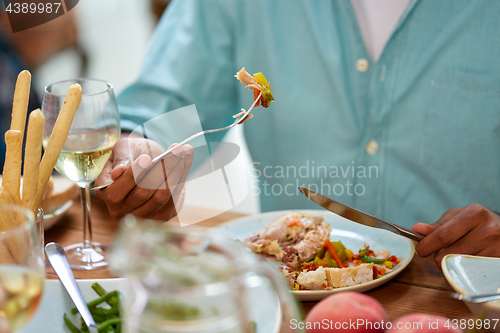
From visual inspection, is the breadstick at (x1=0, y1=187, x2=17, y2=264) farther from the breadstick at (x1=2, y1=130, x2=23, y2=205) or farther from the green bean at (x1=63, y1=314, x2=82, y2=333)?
the green bean at (x1=63, y1=314, x2=82, y2=333)

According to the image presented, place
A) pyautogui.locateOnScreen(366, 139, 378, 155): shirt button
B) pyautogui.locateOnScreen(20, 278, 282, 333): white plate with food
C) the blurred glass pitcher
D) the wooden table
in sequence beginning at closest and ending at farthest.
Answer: the blurred glass pitcher
pyautogui.locateOnScreen(20, 278, 282, 333): white plate with food
the wooden table
pyautogui.locateOnScreen(366, 139, 378, 155): shirt button

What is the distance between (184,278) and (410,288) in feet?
1.45

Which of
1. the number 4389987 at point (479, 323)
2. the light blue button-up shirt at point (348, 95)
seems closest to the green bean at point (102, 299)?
the number 4389987 at point (479, 323)

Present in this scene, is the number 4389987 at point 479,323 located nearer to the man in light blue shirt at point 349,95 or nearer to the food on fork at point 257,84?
the food on fork at point 257,84

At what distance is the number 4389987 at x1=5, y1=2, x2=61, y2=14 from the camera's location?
1.00m

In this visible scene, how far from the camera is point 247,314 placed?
0.27 m

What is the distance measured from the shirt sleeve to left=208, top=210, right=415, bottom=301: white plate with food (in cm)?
54

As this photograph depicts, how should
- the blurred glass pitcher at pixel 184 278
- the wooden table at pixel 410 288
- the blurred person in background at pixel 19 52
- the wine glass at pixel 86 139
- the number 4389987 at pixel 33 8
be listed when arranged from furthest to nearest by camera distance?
1. the blurred person in background at pixel 19 52
2. the number 4389987 at pixel 33 8
3. the wine glass at pixel 86 139
4. the wooden table at pixel 410 288
5. the blurred glass pitcher at pixel 184 278

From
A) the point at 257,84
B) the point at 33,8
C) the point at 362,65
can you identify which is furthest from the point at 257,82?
the point at 33,8

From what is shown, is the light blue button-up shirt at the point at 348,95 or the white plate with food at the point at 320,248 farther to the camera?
the light blue button-up shirt at the point at 348,95

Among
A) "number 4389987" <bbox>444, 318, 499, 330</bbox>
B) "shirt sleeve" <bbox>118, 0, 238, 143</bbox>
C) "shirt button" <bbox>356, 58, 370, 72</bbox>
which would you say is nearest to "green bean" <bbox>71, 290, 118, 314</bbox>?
"number 4389987" <bbox>444, 318, 499, 330</bbox>

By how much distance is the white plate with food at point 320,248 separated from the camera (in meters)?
0.56

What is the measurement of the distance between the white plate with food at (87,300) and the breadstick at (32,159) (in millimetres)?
101

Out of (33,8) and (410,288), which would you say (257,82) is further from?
(33,8)
